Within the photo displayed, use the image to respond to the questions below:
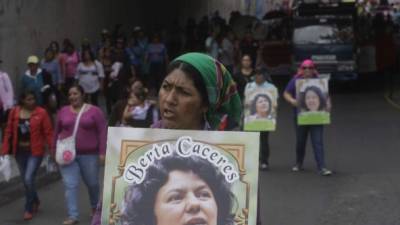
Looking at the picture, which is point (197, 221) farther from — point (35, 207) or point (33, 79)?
point (33, 79)

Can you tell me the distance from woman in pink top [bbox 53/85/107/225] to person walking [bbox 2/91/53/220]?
378mm

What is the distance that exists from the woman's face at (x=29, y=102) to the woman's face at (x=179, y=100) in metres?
7.17

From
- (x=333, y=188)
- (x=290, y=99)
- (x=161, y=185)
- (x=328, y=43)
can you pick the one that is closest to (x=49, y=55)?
(x=290, y=99)

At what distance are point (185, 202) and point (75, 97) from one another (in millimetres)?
6805

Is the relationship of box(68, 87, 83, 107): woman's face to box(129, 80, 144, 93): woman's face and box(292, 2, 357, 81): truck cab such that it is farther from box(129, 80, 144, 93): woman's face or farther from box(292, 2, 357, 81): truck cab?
box(292, 2, 357, 81): truck cab

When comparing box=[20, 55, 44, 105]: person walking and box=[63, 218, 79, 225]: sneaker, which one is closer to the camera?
box=[63, 218, 79, 225]: sneaker

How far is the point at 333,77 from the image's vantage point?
2520 cm

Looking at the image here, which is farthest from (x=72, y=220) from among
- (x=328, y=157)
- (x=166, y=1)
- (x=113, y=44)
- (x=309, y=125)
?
(x=166, y=1)

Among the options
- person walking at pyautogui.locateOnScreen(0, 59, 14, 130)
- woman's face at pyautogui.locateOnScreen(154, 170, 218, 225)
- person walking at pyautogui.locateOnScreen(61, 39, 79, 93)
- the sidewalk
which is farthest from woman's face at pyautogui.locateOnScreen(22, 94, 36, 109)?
person walking at pyautogui.locateOnScreen(61, 39, 79, 93)

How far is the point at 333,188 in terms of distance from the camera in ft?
37.4

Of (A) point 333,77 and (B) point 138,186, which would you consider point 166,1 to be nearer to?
(A) point 333,77

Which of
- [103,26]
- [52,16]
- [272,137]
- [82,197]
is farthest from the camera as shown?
[103,26]

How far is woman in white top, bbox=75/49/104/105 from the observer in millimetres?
17688

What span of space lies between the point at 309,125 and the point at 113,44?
10.0 meters
